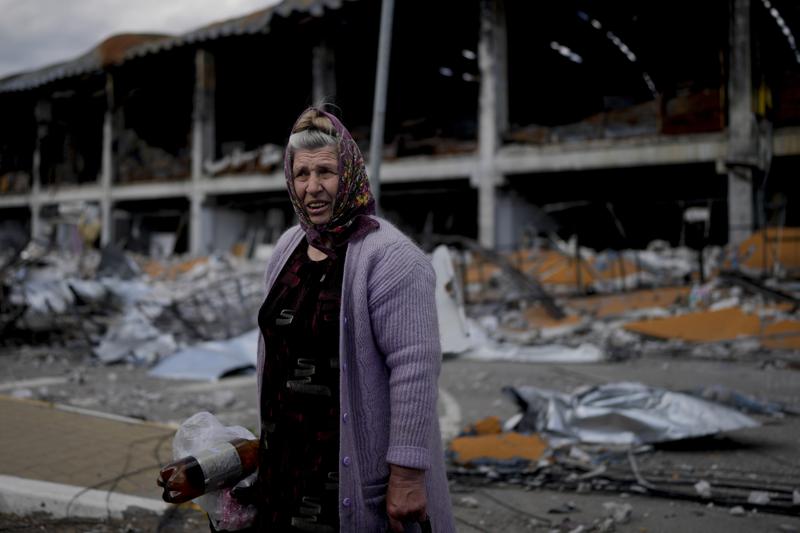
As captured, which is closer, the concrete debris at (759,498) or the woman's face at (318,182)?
the woman's face at (318,182)

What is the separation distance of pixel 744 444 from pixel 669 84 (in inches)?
454

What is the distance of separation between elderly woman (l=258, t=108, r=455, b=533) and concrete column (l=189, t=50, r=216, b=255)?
63.6ft

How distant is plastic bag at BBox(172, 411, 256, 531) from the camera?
195 cm

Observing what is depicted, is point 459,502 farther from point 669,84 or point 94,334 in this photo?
point 669,84

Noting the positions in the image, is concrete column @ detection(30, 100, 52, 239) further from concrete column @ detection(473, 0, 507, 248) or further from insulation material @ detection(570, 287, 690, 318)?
insulation material @ detection(570, 287, 690, 318)

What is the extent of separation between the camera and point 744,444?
4.34 metres

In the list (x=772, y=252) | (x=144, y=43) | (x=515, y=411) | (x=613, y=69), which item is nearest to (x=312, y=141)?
(x=515, y=411)

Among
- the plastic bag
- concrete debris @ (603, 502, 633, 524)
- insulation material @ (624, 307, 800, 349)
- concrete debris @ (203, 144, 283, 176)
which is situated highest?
concrete debris @ (203, 144, 283, 176)

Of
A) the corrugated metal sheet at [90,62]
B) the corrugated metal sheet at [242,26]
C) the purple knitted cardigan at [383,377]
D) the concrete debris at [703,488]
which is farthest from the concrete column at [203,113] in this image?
the purple knitted cardigan at [383,377]

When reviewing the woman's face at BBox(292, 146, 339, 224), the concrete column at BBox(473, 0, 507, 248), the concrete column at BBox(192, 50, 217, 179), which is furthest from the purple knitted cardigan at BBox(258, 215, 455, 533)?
the concrete column at BBox(192, 50, 217, 179)

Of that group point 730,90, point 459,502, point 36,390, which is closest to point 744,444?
point 459,502

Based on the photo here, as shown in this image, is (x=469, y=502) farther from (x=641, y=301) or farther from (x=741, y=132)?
(x=741, y=132)

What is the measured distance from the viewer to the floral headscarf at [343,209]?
1855 mm

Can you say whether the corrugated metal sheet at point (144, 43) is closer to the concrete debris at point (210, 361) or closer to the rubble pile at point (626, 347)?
the rubble pile at point (626, 347)
